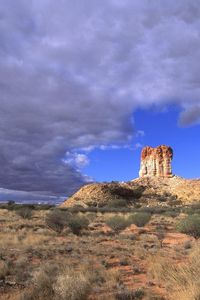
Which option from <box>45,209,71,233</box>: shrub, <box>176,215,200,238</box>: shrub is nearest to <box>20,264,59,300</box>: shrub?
<box>176,215,200,238</box>: shrub

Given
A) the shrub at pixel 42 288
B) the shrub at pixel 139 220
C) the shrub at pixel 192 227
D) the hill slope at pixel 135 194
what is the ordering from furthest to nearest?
the hill slope at pixel 135 194
the shrub at pixel 139 220
the shrub at pixel 192 227
the shrub at pixel 42 288

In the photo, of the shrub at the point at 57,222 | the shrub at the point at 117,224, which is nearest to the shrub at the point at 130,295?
the shrub at the point at 57,222

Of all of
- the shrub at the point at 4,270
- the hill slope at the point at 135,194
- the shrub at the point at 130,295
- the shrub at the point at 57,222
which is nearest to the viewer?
the shrub at the point at 130,295

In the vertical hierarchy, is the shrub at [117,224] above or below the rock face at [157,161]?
below

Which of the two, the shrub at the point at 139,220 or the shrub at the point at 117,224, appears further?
the shrub at the point at 139,220

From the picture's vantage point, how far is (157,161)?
148 metres

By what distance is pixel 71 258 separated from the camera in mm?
19578

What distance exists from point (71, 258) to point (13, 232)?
11606mm

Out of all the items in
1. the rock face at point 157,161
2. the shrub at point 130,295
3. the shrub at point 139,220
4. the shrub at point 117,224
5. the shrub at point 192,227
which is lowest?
the shrub at point 130,295

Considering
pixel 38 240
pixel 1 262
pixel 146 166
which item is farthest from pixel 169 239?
Result: pixel 146 166

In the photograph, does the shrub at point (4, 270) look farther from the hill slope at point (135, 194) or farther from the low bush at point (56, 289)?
the hill slope at point (135, 194)

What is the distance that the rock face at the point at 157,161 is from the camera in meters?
147

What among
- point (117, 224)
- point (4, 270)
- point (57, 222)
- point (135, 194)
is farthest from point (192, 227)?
point (135, 194)

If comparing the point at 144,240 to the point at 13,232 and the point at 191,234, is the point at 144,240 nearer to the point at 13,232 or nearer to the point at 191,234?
the point at 191,234
